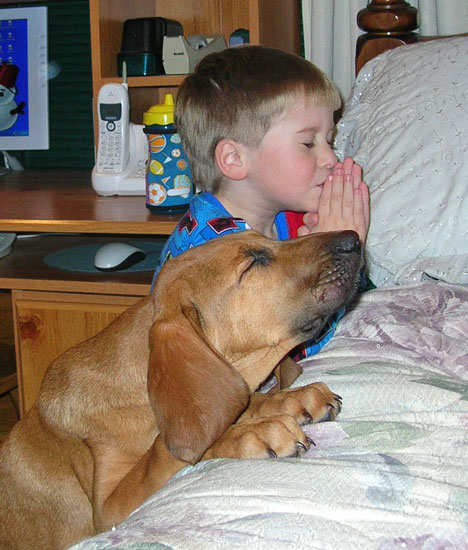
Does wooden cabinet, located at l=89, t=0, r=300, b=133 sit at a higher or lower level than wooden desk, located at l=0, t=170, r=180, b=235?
higher

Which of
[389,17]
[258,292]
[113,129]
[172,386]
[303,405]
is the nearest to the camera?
[172,386]

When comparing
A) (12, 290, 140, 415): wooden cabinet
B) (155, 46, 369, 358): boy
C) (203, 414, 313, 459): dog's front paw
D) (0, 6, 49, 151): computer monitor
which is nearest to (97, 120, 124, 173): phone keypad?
(12, 290, 140, 415): wooden cabinet

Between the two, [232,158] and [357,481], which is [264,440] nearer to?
[357,481]

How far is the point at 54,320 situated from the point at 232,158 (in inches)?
29.0

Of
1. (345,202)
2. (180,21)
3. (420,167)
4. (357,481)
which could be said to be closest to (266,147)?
(345,202)

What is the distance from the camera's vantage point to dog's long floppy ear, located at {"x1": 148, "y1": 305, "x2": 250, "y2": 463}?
1.14 metres

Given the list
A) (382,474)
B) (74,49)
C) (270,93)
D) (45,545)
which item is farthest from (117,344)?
(74,49)

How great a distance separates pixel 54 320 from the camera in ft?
7.40

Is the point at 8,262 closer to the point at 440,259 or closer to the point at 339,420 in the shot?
the point at 440,259

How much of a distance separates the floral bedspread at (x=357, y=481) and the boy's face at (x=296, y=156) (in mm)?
566

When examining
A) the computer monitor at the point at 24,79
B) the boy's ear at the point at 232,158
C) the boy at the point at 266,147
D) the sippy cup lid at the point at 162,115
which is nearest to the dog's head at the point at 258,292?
the boy at the point at 266,147

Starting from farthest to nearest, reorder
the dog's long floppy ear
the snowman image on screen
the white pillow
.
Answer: the snowman image on screen < the white pillow < the dog's long floppy ear

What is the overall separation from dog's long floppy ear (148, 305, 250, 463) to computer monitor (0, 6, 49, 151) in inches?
86.5

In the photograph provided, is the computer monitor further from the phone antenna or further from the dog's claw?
the dog's claw
